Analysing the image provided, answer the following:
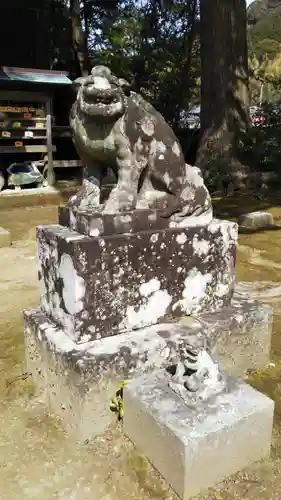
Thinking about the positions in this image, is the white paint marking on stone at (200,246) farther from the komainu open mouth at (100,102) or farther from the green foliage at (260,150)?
the green foliage at (260,150)

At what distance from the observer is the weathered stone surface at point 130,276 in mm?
2537

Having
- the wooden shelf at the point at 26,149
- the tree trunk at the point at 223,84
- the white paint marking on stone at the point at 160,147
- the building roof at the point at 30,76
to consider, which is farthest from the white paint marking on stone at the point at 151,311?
the wooden shelf at the point at 26,149

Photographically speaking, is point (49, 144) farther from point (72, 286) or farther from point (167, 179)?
point (72, 286)

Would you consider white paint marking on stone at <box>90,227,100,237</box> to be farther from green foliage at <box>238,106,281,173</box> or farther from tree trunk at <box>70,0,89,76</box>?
tree trunk at <box>70,0,89,76</box>

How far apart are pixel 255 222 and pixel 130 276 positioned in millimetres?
4938

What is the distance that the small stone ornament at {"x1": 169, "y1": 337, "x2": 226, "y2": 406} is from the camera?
226cm

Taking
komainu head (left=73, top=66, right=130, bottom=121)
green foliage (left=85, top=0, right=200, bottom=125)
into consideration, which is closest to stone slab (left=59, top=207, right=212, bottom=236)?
komainu head (left=73, top=66, right=130, bottom=121)

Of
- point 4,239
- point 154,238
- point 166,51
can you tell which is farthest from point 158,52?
point 154,238

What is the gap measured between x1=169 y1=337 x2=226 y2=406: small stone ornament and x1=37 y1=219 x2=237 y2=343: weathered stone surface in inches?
19.1

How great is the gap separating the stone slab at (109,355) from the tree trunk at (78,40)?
Answer: 40.8 ft

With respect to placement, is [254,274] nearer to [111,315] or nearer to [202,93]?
[111,315]

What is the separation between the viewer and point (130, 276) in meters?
2.67

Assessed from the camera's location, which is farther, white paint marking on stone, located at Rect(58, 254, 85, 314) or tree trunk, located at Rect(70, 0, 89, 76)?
tree trunk, located at Rect(70, 0, 89, 76)

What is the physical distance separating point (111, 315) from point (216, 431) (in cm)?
89
